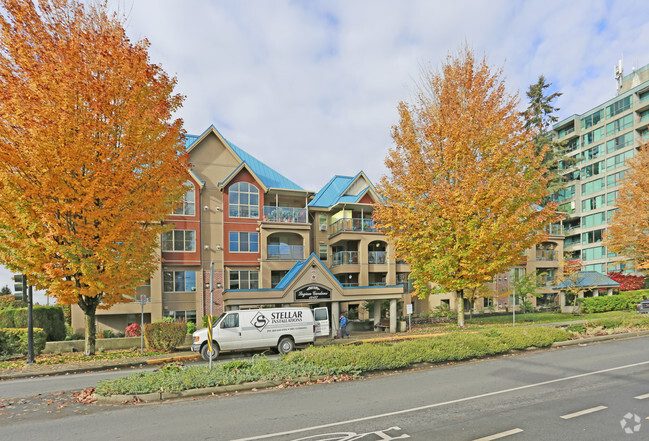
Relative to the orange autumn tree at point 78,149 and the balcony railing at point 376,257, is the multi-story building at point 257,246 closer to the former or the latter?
the balcony railing at point 376,257

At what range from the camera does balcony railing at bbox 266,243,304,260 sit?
3189 centimetres

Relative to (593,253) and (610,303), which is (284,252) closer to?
(610,303)

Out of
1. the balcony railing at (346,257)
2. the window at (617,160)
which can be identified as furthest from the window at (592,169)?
the balcony railing at (346,257)

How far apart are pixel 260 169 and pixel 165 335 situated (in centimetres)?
1815

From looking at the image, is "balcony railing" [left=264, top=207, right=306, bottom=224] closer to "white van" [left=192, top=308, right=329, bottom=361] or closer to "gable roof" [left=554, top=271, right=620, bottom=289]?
"white van" [left=192, top=308, right=329, bottom=361]

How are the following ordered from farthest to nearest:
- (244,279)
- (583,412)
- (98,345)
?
(244,279) → (98,345) → (583,412)

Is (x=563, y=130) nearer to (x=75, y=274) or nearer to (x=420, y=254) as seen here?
(x=420, y=254)

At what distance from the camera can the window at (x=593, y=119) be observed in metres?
62.3

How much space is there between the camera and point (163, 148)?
16891mm

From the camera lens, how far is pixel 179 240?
29875 millimetres

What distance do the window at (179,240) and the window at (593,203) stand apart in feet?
201

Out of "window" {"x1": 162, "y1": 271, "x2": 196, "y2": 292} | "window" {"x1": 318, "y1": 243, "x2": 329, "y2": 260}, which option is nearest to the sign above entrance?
"window" {"x1": 162, "y1": 271, "x2": 196, "y2": 292}

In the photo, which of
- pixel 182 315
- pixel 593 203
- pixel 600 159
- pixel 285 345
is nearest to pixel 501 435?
pixel 285 345

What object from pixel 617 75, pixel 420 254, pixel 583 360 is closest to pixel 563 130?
pixel 617 75
